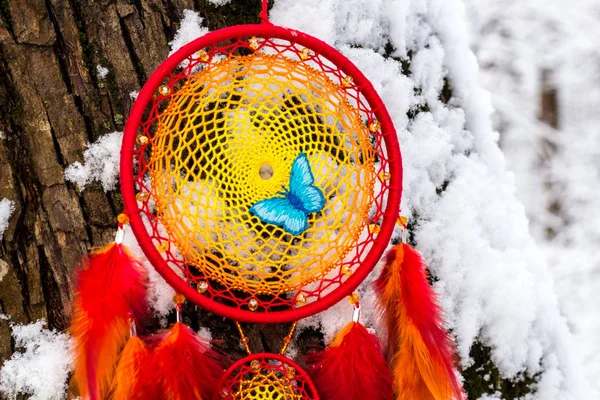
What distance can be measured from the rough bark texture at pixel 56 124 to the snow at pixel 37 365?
18 millimetres

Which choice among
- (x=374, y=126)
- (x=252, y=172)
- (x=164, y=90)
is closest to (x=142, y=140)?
(x=164, y=90)

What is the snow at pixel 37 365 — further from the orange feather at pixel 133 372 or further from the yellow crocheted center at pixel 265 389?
the yellow crocheted center at pixel 265 389

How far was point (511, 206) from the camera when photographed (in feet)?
4.11

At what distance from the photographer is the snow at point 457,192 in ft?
3.67

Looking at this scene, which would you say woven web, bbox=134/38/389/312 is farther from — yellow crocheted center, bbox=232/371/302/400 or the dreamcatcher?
yellow crocheted center, bbox=232/371/302/400

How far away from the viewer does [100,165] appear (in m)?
0.99

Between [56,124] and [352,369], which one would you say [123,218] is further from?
[352,369]

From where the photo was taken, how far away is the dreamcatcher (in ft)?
3.06

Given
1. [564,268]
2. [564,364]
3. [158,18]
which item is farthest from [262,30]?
[564,268]

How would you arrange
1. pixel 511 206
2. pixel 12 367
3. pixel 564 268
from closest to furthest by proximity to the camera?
1. pixel 12 367
2. pixel 511 206
3. pixel 564 268

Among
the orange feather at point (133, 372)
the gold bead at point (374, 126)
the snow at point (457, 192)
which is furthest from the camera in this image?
the snow at point (457, 192)

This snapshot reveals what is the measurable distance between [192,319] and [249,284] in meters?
0.12

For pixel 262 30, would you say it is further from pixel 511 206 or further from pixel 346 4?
pixel 511 206

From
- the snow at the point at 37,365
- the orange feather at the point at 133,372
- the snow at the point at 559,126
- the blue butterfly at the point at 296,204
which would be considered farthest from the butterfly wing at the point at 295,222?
the snow at the point at 559,126
